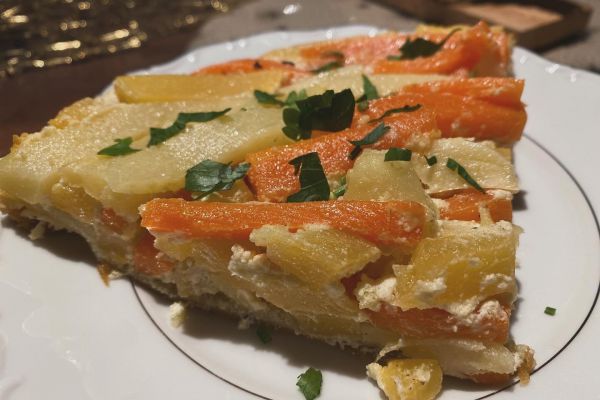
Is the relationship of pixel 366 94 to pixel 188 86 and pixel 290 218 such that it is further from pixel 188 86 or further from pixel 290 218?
pixel 290 218

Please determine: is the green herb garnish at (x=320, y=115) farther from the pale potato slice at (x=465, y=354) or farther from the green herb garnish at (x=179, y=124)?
the pale potato slice at (x=465, y=354)

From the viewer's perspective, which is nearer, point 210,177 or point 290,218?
point 290,218

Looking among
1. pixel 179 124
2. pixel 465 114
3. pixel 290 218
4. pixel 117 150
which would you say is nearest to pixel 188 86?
pixel 179 124

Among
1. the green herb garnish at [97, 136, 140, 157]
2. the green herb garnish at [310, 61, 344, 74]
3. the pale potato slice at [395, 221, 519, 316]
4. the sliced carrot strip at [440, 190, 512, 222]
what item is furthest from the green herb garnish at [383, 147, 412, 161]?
the green herb garnish at [310, 61, 344, 74]

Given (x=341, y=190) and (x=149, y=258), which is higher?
(x=341, y=190)

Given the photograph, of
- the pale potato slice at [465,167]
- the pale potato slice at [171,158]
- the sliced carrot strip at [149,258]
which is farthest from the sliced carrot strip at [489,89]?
the sliced carrot strip at [149,258]

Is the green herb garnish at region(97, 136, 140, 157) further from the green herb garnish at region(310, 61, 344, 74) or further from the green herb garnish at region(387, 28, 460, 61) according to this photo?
the green herb garnish at region(387, 28, 460, 61)
